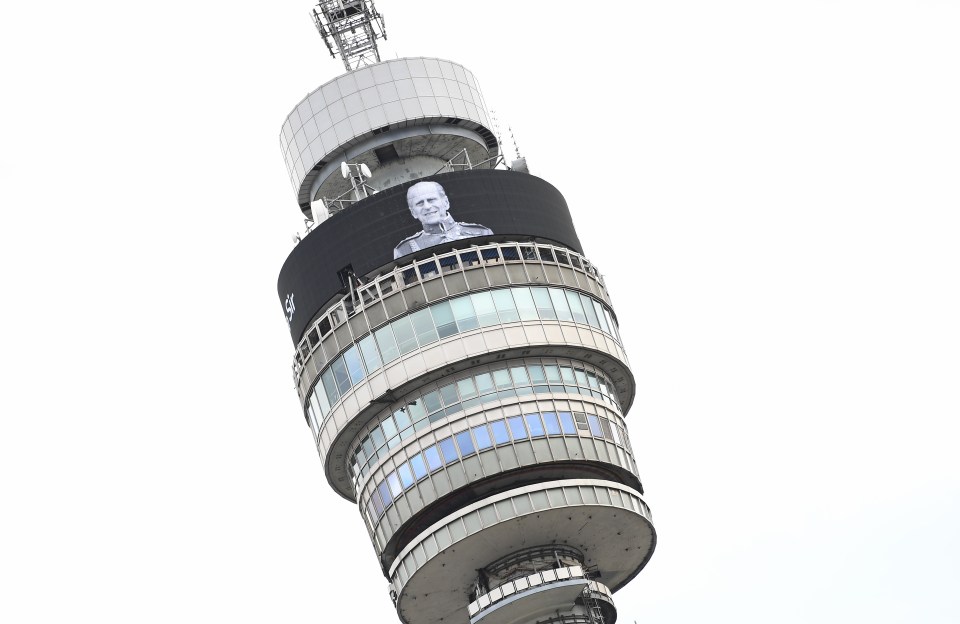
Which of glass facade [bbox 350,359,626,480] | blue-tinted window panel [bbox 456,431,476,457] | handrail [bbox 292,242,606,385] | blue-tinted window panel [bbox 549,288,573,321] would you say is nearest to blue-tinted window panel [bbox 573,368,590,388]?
glass facade [bbox 350,359,626,480]

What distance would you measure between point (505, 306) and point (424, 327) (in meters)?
4.34

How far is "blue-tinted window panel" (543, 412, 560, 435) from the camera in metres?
84.4

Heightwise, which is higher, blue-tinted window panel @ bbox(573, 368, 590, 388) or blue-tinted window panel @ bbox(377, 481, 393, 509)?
blue-tinted window panel @ bbox(573, 368, 590, 388)

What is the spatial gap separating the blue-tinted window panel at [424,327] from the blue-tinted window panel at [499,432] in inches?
216

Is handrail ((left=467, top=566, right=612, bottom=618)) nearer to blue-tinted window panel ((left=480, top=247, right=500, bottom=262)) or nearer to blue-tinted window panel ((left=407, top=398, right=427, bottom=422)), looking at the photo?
blue-tinted window panel ((left=407, top=398, right=427, bottom=422))

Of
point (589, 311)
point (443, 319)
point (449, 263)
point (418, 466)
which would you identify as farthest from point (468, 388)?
point (589, 311)

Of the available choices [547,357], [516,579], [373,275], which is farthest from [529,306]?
[516,579]

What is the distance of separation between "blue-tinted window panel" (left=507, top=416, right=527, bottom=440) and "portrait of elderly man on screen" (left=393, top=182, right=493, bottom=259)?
35.5ft

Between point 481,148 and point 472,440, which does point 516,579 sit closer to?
point 472,440

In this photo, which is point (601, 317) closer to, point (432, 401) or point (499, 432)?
point (499, 432)

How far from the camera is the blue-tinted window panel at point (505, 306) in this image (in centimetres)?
8662

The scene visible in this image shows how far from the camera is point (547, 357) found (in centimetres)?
8712

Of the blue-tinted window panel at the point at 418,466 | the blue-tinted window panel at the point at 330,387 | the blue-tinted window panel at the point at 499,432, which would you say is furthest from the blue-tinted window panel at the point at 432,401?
the blue-tinted window panel at the point at 330,387

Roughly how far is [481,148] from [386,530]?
24635 millimetres
